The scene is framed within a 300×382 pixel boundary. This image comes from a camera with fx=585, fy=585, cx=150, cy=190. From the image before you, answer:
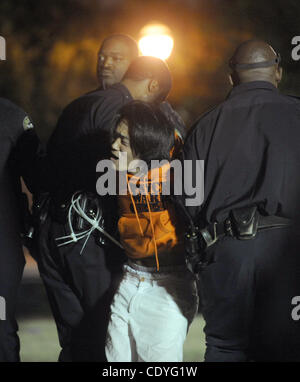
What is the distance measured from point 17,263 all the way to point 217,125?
1174 millimetres

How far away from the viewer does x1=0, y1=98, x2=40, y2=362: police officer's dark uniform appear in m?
2.81

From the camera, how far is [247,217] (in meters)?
2.44

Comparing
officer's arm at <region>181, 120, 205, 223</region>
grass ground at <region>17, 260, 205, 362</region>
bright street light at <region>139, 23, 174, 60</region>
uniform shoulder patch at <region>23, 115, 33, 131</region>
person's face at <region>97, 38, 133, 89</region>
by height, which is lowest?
grass ground at <region>17, 260, 205, 362</region>

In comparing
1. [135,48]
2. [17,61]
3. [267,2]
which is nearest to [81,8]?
[17,61]

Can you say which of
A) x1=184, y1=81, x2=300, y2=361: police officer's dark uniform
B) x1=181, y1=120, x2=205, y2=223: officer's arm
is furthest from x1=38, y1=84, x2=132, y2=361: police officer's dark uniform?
x1=184, y1=81, x2=300, y2=361: police officer's dark uniform

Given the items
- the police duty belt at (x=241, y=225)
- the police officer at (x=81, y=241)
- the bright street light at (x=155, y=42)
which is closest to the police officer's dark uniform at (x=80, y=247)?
the police officer at (x=81, y=241)

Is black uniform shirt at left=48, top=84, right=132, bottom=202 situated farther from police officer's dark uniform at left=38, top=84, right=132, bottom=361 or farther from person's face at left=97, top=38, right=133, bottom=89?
person's face at left=97, top=38, right=133, bottom=89

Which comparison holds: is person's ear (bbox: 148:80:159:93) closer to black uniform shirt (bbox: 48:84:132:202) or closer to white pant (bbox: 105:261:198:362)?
black uniform shirt (bbox: 48:84:132:202)

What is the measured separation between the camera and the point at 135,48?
3.31 metres

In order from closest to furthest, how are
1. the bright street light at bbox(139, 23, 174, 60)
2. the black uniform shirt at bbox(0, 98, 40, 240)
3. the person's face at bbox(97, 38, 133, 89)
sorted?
the black uniform shirt at bbox(0, 98, 40, 240)
the person's face at bbox(97, 38, 133, 89)
the bright street light at bbox(139, 23, 174, 60)

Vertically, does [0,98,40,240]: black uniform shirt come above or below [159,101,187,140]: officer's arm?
below

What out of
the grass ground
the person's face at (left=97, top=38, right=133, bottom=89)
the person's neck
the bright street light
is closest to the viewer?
the person's neck

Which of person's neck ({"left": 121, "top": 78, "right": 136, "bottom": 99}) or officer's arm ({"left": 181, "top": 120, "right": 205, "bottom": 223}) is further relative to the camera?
person's neck ({"left": 121, "top": 78, "right": 136, "bottom": 99})
